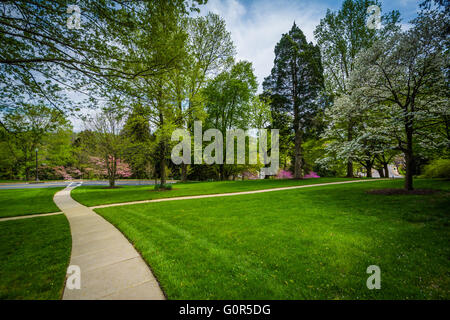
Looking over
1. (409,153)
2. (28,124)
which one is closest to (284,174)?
(409,153)

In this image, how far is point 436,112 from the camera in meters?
6.68

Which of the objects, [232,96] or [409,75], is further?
[232,96]

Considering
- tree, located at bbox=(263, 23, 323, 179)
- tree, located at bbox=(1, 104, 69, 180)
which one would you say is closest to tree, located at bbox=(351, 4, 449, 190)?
tree, located at bbox=(263, 23, 323, 179)

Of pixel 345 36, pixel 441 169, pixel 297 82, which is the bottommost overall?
pixel 441 169

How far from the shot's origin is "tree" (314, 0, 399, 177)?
15570mm

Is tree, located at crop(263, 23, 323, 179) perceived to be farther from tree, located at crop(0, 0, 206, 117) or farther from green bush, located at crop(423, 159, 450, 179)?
tree, located at crop(0, 0, 206, 117)

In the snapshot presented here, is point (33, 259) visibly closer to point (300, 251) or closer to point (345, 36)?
point (300, 251)

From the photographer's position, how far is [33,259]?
10.7ft

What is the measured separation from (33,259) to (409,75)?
1416 centimetres

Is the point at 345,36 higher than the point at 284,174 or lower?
higher

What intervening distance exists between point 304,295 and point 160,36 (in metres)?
7.51

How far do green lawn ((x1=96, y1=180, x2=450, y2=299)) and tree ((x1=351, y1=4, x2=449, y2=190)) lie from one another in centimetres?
369

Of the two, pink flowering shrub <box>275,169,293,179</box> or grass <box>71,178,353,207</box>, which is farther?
pink flowering shrub <box>275,169,293,179</box>
